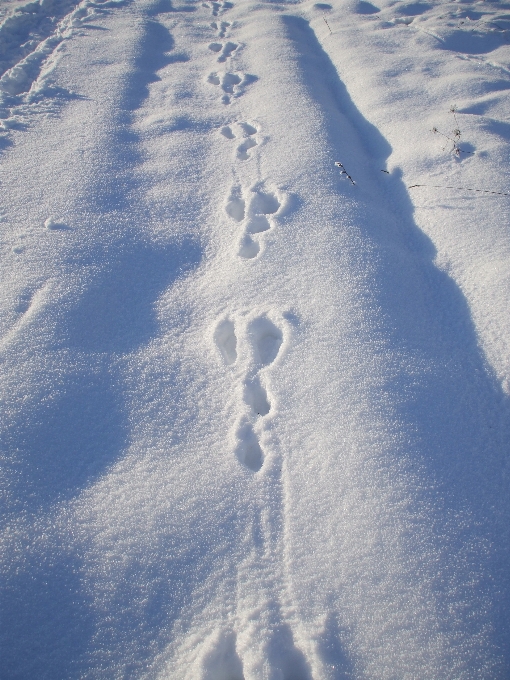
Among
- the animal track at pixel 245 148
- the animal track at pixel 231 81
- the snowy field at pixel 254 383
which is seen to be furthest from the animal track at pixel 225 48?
the animal track at pixel 245 148

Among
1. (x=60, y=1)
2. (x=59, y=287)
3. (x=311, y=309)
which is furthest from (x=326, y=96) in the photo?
(x=60, y=1)

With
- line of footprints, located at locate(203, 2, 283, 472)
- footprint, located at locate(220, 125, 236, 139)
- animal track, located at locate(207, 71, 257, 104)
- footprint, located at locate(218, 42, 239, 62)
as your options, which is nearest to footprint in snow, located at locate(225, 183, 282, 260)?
line of footprints, located at locate(203, 2, 283, 472)

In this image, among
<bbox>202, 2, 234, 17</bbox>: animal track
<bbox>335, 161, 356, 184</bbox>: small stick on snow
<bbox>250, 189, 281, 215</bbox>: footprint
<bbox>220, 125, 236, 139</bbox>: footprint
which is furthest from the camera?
<bbox>202, 2, 234, 17</bbox>: animal track

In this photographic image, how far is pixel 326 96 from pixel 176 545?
305 cm

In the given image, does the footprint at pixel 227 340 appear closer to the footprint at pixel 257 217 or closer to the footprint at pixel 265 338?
the footprint at pixel 265 338

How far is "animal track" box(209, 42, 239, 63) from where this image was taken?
10.6 feet

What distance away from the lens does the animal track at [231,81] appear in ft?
9.23

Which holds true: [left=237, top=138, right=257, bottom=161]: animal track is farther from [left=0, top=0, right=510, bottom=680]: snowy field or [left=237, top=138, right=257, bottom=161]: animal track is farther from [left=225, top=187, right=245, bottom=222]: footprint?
[left=225, top=187, right=245, bottom=222]: footprint

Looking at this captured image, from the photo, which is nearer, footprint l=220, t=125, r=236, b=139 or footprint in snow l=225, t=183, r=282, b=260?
footprint in snow l=225, t=183, r=282, b=260

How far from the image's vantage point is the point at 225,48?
10.9 ft

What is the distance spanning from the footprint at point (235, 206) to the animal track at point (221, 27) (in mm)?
2438

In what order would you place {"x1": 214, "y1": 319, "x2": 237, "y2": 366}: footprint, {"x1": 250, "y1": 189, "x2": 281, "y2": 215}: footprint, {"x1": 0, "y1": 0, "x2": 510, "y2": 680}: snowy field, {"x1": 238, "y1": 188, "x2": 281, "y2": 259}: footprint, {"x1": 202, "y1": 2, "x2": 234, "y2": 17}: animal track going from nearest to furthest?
{"x1": 0, "y1": 0, "x2": 510, "y2": 680}: snowy field
{"x1": 214, "y1": 319, "x2": 237, "y2": 366}: footprint
{"x1": 238, "y1": 188, "x2": 281, "y2": 259}: footprint
{"x1": 250, "y1": 189, "x2": 281, "y2": 215}: footprint
{"x1": 202, "y1": 2, "x2": 234, "y2": 17}: animal track

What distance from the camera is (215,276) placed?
1.72m

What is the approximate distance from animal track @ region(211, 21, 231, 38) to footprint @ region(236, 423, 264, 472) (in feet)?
12.4
